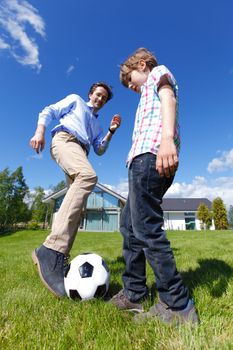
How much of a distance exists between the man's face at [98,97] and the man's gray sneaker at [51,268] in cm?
227

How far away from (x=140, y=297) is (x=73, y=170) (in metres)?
1.50

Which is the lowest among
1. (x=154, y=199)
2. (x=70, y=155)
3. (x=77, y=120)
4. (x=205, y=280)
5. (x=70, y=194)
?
(x=205, y=280)

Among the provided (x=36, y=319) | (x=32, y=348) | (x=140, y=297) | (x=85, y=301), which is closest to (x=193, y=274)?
(x=140, y=297)

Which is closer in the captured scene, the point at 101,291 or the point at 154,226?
the point at 154,226

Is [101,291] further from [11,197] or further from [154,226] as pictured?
[11,197]

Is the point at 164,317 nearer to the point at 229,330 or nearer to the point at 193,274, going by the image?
the point at 229,330

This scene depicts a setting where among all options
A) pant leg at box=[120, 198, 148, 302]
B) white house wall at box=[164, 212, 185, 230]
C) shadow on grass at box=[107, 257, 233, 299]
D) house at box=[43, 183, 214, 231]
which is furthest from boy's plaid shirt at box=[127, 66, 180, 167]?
white house wall at box=[164, 212, 185, 230]

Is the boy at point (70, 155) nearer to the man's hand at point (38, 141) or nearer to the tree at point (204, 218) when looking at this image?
the man's hand at point (38, 141)

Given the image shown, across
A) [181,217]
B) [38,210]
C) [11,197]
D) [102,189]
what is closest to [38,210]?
[38,210]

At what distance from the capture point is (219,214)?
Result: 142 feet

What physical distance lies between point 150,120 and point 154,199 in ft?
2.32

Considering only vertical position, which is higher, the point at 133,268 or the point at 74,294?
the point at 133,268

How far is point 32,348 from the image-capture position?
5.16ft

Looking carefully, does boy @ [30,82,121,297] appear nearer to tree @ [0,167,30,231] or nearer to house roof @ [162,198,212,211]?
tree @ [0,167,30,231]
